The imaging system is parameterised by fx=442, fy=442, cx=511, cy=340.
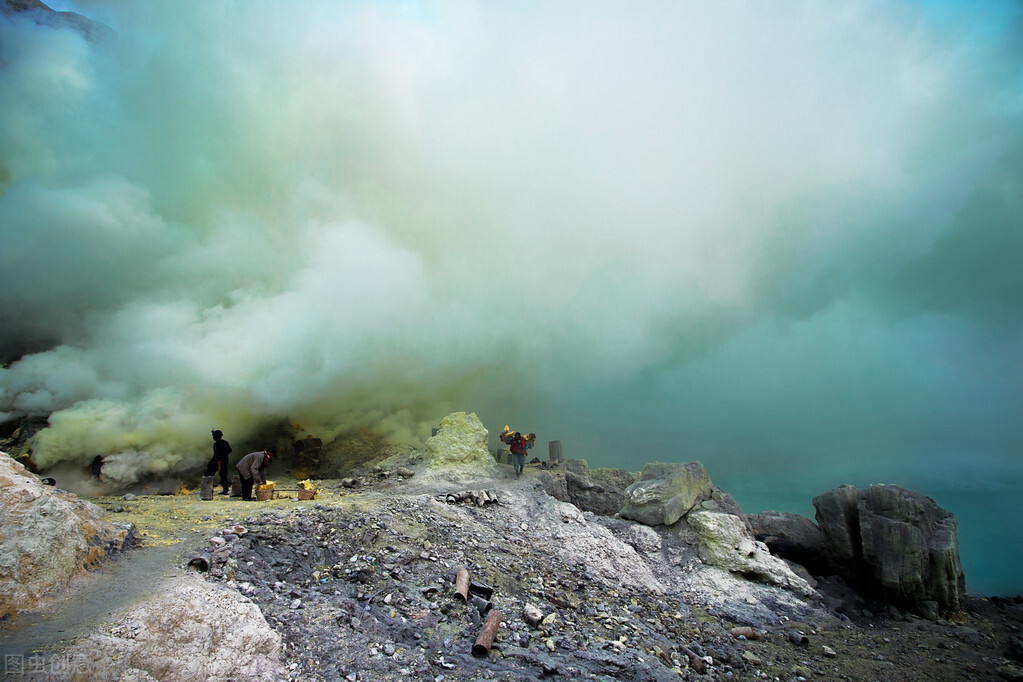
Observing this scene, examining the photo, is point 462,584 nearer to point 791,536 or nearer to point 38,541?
point 38,541

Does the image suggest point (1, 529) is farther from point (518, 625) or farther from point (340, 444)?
point (340, 444)

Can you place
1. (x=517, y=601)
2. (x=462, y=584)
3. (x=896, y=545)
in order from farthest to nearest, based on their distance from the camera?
(x=896, y=545), (x=517, y=601), (x=462, y=584)

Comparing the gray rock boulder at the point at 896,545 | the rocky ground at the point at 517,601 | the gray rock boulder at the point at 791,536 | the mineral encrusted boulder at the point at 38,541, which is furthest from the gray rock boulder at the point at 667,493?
the mineral encrusted boulder at the point at 38,541

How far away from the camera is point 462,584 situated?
9180 mm

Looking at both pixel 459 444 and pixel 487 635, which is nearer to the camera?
pixel 487 635

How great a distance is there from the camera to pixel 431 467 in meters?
19.2

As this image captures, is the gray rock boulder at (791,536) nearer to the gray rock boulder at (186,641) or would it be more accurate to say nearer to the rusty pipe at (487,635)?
the rusty pipe at (487,635)

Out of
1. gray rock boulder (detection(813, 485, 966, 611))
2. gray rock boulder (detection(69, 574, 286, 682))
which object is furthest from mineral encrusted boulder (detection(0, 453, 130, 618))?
gray rock boulder (detection(813, 485, 966, 611))

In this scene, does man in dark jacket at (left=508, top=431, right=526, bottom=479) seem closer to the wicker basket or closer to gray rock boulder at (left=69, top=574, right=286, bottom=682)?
the wicker basket

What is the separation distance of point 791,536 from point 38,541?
23507 mm

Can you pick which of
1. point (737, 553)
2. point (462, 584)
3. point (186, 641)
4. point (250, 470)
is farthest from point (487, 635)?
point (737, 553)

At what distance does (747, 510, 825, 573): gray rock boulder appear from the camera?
18.6 meters

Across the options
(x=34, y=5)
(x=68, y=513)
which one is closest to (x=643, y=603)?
(x=68, y=513)

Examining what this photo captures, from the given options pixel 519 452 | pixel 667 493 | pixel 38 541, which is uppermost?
pixel 519 452
